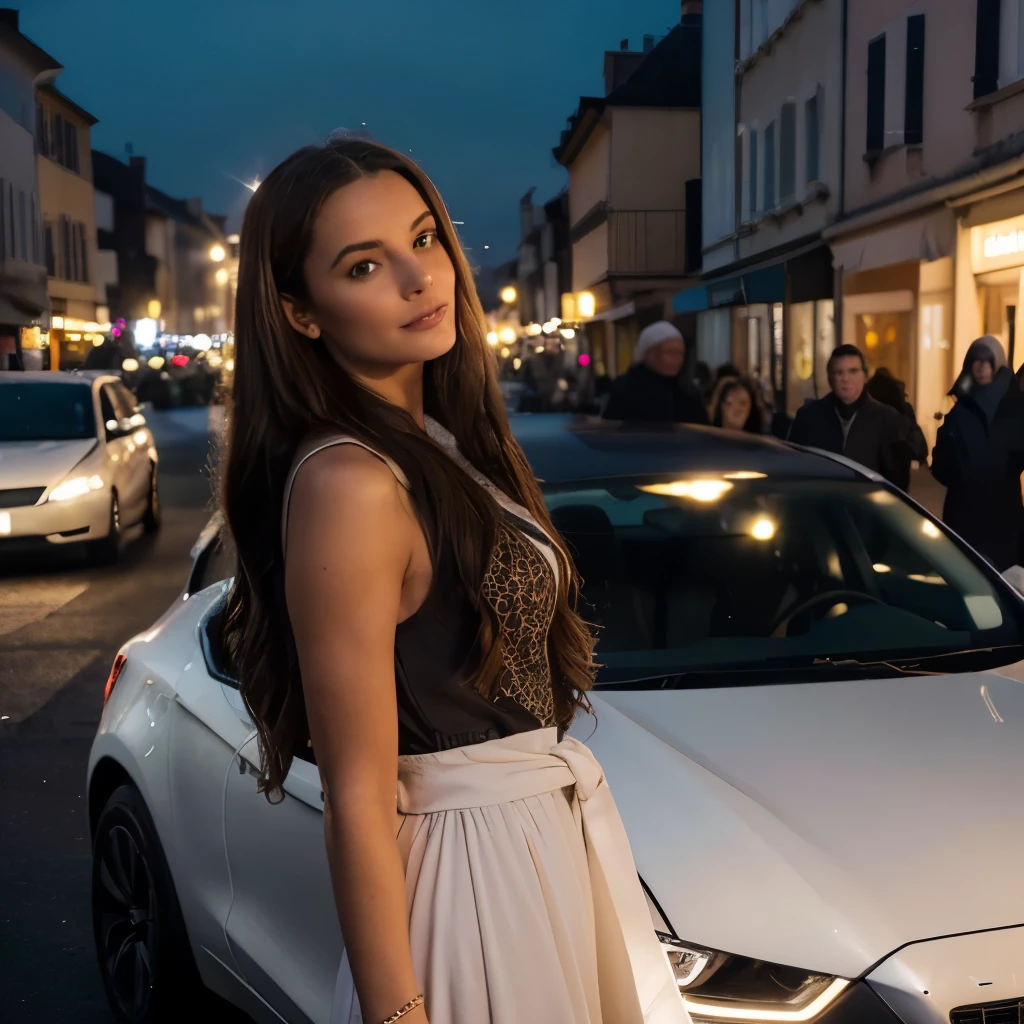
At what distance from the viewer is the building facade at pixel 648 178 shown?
3822 centimetres

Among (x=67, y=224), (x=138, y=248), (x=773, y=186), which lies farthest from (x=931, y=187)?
(x=138, y=248)

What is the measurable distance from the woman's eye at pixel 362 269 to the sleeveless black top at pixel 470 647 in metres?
0.23

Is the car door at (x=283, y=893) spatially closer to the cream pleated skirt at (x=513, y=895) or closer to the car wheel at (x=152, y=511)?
the cream pleated skirt at (x=513, y=895)

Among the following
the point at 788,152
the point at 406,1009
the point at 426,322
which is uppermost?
the point at 788,152

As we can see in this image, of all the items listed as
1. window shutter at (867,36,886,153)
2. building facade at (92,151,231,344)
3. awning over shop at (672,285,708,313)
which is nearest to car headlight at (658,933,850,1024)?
window shutter at (867,36,886,153)

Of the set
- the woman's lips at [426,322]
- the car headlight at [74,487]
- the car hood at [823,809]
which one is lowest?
the car headlight at [74,487]

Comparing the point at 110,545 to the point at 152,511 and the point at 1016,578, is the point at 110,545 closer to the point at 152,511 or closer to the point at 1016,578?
the point at 152,511

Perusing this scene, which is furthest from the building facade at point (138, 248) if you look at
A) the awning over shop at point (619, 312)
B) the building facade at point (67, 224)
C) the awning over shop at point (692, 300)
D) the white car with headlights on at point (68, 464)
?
the white car with headlights on at point (68, 464)

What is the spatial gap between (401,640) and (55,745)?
5151 millimetres

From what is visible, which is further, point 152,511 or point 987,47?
point 987,47

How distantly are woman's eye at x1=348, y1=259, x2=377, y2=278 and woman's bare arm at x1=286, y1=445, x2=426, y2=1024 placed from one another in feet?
0.82

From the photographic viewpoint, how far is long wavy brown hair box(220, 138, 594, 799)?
1.73 metres

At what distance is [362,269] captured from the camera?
71.1 inches

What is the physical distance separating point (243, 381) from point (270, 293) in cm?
11
